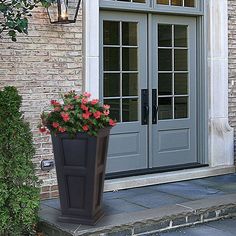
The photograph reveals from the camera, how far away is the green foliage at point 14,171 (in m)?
4.88

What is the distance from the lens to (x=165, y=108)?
25.3 feet

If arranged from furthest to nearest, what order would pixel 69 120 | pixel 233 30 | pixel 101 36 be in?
pixel 233 30
pixel 101 36
pixel 69 120

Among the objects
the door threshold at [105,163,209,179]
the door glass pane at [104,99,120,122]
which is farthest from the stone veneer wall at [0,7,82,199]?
the door threshold at [105,163,209,179]

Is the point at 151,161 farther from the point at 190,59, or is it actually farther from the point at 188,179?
the point at 190,59

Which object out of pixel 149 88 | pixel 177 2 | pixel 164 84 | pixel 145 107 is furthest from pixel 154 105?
pixel 177 2

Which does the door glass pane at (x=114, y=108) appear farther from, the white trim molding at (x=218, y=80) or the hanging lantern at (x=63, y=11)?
the white trim molding at (x=218, y=80)

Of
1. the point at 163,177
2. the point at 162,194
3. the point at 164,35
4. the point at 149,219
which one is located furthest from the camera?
the point at 164,35

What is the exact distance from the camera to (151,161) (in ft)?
24.6

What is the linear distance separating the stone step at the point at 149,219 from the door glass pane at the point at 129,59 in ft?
7.25

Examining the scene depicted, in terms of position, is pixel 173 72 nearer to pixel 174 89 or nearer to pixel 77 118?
pixel 174 89

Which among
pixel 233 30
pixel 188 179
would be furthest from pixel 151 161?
pixel 233 30

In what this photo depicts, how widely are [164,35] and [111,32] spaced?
92 centimetres

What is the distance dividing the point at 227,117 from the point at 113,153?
1.95m

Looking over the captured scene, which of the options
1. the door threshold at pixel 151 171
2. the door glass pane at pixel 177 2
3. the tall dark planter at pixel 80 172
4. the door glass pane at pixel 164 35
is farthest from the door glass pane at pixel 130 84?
the tall dark planter at pixel 80 172
